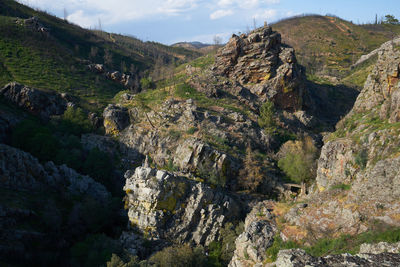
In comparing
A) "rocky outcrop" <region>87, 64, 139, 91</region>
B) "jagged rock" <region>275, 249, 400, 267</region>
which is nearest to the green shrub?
"jagged rock" <region>275, 249, 400, 267</region>

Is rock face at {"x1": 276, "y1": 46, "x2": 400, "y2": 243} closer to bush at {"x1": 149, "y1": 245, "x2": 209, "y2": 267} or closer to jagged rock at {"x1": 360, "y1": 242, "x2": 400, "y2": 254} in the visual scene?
jagged rock at {"x1": 360, "y1": 242, "x2": 400, "y2": 254}

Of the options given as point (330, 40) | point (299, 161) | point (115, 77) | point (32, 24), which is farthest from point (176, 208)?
point (330, 40)

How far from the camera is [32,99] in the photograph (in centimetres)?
4519

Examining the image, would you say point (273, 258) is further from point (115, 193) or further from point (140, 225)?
point (115, 193)

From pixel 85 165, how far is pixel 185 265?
20484 mm

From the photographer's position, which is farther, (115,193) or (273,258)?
(115,193)

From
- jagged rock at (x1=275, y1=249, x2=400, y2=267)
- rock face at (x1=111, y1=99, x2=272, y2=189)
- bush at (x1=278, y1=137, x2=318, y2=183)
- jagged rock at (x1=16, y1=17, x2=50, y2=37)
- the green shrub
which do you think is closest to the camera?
jagged rock at (x1=275, y1=249, x2=400, y2=267)

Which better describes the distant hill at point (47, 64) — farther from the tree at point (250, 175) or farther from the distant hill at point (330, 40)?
the distant hill at point (330, 40)

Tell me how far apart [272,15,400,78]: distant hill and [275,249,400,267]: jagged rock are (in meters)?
83.9

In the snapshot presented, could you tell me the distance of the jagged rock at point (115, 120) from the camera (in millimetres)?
44469

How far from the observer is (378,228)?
17.0 meters

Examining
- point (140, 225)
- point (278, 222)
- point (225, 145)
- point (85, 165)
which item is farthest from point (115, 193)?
point (278, 222)

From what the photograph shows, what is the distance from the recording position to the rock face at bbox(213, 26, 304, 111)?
1925 inches

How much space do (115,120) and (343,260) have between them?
1613 inches
